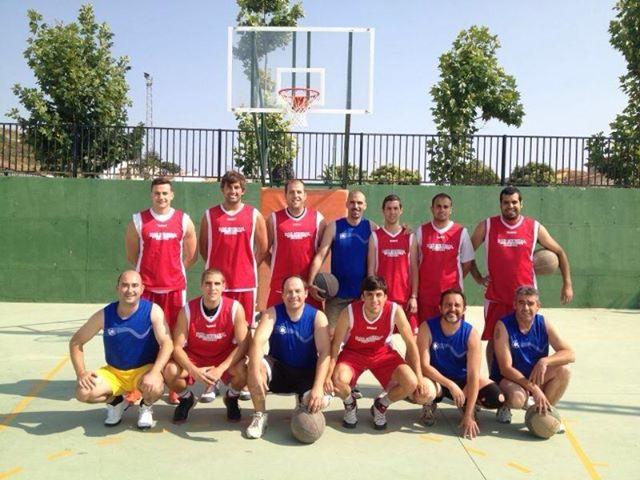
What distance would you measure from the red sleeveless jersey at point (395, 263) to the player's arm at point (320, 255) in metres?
0.41

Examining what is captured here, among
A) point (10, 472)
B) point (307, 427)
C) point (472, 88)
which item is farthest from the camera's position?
point (472, 88)

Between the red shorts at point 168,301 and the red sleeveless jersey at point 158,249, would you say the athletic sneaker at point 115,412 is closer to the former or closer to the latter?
the red shorts at point 168,301

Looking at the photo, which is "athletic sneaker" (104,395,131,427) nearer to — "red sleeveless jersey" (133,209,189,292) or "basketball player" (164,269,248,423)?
"basketball player" (164,269,248,423)

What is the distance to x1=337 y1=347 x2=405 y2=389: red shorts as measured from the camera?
465 cm

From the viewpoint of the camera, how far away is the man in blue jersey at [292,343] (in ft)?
14.8

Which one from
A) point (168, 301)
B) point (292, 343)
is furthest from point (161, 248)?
point (292, 343)

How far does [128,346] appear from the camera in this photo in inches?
180

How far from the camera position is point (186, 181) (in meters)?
10.8

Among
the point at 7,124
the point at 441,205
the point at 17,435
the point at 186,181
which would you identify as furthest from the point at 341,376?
the point at 7,124

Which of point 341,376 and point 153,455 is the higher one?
point 341,376

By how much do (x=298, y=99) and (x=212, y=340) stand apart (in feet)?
18.4

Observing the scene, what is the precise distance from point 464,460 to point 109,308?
2754 millimetres

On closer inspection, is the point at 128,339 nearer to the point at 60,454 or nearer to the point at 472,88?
the point at 60,454

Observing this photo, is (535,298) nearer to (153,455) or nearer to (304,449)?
(304,449)
